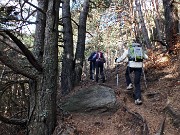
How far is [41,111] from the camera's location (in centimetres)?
780

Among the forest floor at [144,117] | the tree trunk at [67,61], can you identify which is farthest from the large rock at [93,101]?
the tree trunk at [67,61]

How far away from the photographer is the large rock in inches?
366

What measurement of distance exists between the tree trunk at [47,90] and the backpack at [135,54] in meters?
2.97

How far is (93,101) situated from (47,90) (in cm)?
219

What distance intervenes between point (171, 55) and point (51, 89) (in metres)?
7.57

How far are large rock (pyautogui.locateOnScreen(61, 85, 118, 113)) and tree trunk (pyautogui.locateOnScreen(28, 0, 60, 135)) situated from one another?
155cm

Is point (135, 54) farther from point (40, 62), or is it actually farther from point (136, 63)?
point (40, 62)

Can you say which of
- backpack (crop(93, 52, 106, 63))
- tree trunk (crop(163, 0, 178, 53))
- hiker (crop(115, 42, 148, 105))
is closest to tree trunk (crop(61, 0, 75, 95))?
backpack (crop(93, 52, 106, 63))

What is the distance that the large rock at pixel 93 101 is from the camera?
9289 mm

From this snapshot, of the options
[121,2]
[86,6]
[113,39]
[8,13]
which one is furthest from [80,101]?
[113,39]

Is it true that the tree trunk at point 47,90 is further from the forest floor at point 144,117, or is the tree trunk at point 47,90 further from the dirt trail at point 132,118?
the dirt trail at point 132,118

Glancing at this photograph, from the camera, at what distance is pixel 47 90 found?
7.88 meters

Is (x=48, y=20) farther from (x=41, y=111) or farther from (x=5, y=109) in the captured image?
(x=5, y=109)

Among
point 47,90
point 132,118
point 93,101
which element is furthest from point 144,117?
point 47,90
